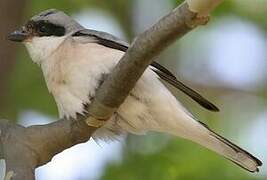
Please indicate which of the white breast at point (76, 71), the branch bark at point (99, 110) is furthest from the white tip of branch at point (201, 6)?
the white breast at point (76, 71)

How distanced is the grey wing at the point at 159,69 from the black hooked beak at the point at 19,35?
247 mm

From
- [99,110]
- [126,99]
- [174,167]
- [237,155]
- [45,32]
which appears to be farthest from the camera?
[174,167]

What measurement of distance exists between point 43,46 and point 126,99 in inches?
23.3

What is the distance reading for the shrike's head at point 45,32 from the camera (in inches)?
153

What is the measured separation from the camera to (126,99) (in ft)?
11.7

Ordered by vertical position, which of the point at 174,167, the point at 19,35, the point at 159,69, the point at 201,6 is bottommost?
the point at 174,167

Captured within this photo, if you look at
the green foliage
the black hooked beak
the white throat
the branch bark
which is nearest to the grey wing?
the white throat

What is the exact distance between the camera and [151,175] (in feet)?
14.8

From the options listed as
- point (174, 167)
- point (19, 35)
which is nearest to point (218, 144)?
point (174, 167)

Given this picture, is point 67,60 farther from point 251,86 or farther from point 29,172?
point 251,86

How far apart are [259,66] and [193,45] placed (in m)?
0.55

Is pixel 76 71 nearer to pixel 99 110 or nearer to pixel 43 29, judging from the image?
pixel 43 29

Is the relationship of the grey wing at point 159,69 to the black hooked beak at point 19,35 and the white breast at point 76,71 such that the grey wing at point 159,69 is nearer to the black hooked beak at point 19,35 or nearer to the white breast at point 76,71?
the white breast at point 76,71

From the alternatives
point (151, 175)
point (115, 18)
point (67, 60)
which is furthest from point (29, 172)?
point (115, 18)
